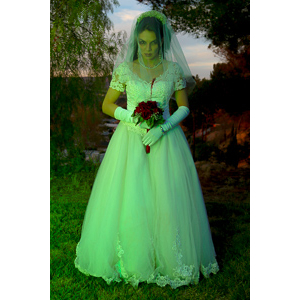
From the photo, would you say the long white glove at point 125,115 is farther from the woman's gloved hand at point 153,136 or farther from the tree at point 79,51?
the tree at point 79,51

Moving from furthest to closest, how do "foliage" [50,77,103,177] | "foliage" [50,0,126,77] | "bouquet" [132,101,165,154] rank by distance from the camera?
1. "foliage" [50,77,103,177]
2. "foliage" [50,0,126,77]
3. "bouquet" [132,101,165,154]

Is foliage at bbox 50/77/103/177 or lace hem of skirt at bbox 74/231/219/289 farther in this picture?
A: foliage at bbox 50/77/103/177

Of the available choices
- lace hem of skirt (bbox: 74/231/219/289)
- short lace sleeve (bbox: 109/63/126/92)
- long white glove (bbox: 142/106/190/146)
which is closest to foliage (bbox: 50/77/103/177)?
short lace sleeve (bbox: 109/63/126/92)

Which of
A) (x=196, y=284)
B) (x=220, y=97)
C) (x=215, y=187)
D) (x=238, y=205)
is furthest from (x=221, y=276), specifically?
(x=220, y=97)

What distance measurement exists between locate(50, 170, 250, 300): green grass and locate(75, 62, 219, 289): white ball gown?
3.2 inches

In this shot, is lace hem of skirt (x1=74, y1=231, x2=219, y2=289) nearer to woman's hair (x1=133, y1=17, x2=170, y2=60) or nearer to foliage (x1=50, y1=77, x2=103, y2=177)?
woman's hair (x1=133, y1=17, x2=170, y2=60)

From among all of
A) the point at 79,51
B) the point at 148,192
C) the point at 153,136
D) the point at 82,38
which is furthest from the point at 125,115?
the point at 82,38

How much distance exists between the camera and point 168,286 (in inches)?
111

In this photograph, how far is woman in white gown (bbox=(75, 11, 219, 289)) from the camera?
2.76 m

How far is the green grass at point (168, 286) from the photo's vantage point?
276 cm

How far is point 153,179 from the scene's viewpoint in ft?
9.30

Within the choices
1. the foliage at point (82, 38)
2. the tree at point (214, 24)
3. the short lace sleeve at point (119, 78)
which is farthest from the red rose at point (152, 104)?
the tree at point (214, 24)

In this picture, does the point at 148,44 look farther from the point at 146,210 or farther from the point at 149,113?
the point at 146,210

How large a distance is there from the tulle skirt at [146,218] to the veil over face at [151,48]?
50 cm
